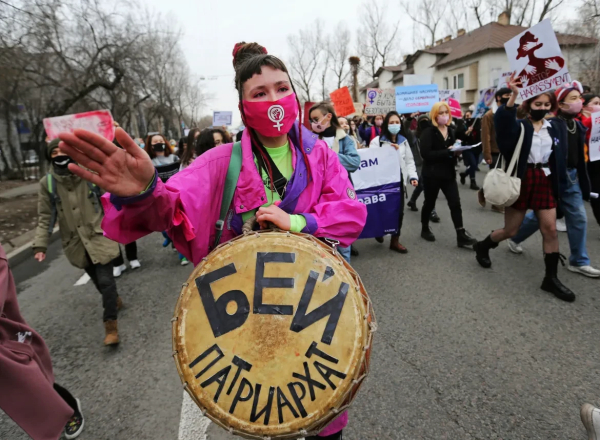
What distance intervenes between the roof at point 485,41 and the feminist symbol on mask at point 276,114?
31.0 m

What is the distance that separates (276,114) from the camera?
4.71 ft

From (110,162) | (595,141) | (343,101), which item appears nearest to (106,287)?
(110,162)

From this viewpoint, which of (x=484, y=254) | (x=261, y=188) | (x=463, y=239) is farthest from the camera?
(x=463, y=239)

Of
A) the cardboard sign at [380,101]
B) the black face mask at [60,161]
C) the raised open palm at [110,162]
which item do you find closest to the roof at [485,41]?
the cardboard sign at [380,101]

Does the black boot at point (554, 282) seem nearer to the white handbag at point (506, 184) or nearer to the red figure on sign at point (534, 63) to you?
the white handbag at point (506, 184)

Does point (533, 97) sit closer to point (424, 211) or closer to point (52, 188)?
point (424, 211)

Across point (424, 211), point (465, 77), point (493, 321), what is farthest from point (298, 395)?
point (465, 77)

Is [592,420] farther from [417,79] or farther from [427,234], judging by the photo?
[417,79]

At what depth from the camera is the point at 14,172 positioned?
1803 centimetres

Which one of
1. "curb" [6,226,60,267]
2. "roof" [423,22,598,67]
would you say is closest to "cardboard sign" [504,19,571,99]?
"curb" [6,226,60,267]

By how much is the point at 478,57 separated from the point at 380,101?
947 inches

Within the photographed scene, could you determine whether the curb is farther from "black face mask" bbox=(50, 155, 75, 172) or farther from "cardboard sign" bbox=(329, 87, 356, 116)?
"cardboard sign" bbox=(329, 87, 356, 116)

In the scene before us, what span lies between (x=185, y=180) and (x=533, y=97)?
10.9ft

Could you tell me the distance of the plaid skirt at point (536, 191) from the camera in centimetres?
338
